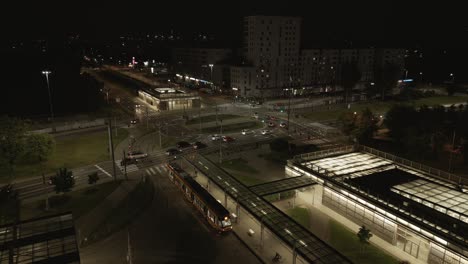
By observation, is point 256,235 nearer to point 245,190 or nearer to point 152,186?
point 245,190

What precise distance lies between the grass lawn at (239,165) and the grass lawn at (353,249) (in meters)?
17.8

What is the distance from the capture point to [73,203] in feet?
128

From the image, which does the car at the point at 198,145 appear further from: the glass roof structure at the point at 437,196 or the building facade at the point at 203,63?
the building facade at the point at 203,63

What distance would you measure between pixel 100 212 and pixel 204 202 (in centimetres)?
1205

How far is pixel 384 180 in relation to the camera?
3903 cm

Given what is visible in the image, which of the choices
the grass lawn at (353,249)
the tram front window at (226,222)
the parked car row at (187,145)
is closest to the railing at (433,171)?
the grass lawn at (353,249)

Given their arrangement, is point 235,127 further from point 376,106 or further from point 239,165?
point 376,106

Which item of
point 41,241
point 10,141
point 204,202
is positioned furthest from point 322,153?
point 10,141

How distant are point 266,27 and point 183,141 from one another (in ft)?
228

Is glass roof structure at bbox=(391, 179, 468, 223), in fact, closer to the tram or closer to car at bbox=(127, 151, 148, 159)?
the tram

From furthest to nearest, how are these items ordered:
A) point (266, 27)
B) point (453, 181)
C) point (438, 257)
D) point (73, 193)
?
point (266, 27)
point (73, 193)
point (453, 181)
point (438, 257)

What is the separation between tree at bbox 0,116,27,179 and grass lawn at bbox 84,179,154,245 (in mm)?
15608

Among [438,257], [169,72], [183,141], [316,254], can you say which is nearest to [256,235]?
[316,254]

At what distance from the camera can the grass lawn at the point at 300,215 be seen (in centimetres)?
3654
